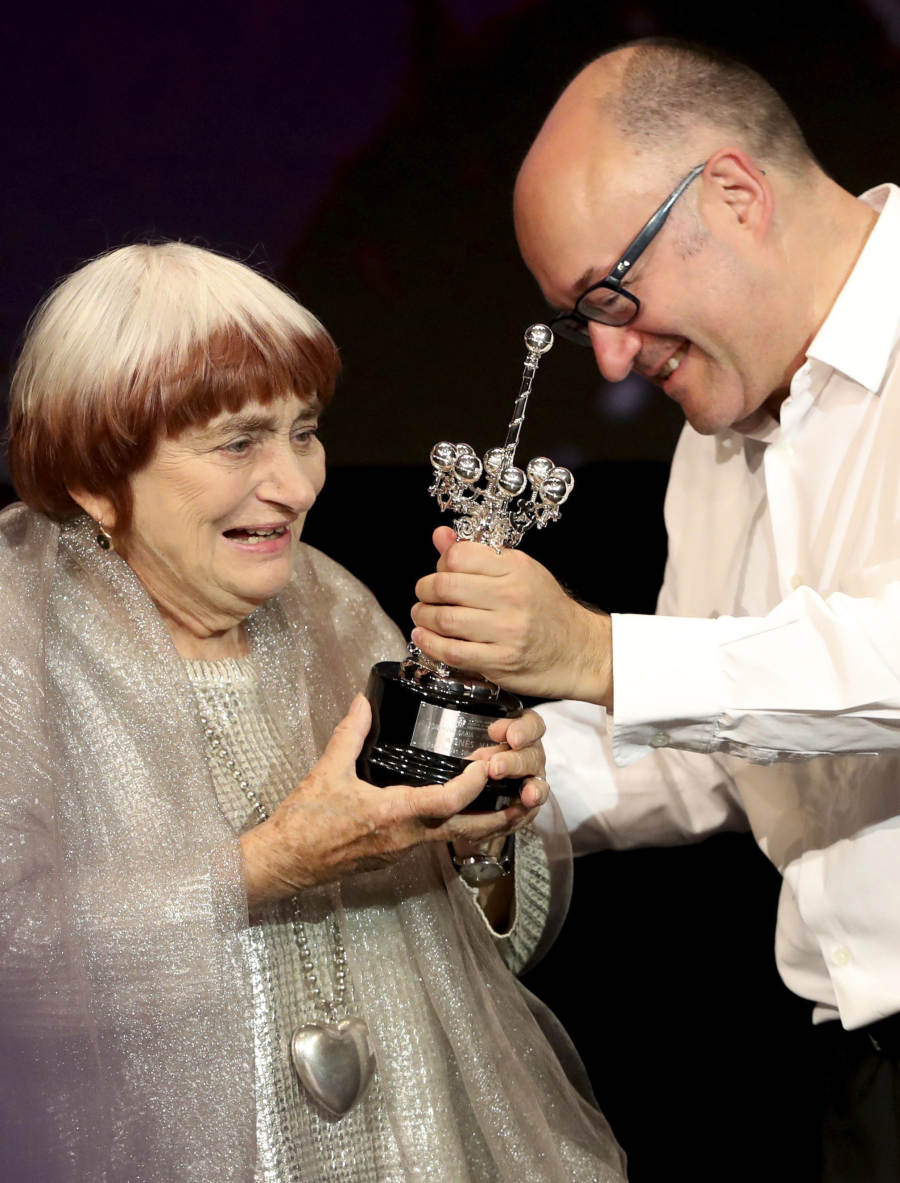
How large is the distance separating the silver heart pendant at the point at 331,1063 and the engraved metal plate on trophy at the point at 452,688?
11.0 inches

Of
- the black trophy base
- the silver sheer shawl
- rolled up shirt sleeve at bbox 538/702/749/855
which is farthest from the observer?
rolled up shirt sleeve at bbox 538/702/749/855

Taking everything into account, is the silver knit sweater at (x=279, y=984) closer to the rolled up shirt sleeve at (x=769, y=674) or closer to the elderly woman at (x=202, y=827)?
the elderly woman at (x=202, y=827)

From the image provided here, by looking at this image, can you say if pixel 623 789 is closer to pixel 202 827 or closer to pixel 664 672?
pixel 664 672

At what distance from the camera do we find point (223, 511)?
1.48 metres

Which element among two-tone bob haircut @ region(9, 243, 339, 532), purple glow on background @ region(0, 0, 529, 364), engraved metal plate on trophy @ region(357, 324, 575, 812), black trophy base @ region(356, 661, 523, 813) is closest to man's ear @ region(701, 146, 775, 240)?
engraved metal plate on trophy @ region(357, 324, 575, 812)

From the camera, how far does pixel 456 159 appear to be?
100 inches

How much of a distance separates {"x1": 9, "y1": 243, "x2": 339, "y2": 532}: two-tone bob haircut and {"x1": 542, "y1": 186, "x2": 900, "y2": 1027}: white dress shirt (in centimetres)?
49

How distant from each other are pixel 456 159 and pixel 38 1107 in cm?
183

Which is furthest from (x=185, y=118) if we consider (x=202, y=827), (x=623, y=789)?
(x=202, y=827)

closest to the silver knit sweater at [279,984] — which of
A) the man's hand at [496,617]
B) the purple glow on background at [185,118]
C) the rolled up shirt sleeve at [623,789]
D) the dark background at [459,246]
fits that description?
the man's hand at [496,617]

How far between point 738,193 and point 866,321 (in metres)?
0.23

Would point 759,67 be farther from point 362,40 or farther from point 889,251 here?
point 889,251

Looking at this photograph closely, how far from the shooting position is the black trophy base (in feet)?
4.65

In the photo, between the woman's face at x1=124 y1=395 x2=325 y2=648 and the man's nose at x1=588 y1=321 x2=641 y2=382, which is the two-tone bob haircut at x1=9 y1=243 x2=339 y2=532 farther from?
the man's nose at x1=588 y1=321 x2=641 y2=382
